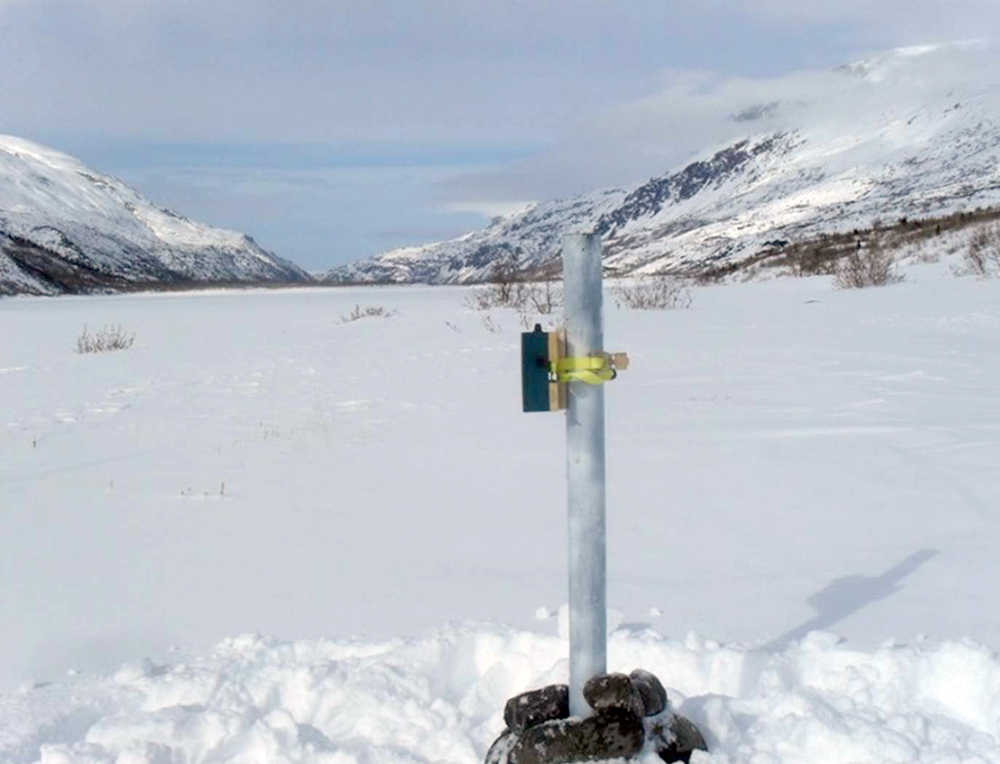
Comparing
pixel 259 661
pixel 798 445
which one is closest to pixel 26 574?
pixel 259 661

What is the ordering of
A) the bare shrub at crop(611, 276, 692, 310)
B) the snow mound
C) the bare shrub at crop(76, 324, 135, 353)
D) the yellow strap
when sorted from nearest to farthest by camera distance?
the yellow strap < the snow mound < the bare shrub at crop(76, 324, 135, 353) < the bare shrub at crop(611, 276, 692, 310)

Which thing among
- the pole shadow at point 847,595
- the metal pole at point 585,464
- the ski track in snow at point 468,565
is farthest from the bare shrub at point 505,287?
the metal pole at point 585,464

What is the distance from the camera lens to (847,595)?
3.91 metres

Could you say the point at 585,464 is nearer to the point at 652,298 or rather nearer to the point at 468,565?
the point at 468,565

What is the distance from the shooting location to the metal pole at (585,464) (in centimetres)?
260

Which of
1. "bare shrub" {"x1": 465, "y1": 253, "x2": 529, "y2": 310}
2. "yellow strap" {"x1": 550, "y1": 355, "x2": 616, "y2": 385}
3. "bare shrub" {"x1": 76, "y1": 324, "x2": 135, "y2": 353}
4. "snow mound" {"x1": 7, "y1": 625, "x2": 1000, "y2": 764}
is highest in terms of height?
"bare shrub" {"x1": 465, "y1": 253, "x2": 529, "y2": 310}

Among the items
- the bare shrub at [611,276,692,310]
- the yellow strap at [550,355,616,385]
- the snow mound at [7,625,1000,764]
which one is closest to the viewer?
the yellow strap at [550,355,616,385]

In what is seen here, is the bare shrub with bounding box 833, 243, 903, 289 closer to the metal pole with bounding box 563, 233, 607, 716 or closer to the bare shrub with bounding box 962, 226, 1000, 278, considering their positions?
the bare shrub with bounding box 962, 226, 1000, 278

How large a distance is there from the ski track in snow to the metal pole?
455 millimetres

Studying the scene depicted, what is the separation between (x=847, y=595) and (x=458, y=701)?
1.73 meters

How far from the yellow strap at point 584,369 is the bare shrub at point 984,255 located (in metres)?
20.7

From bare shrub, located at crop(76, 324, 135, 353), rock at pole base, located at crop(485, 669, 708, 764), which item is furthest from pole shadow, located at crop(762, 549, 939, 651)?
bare shrub, located at crop(76, 324, 135, 353)

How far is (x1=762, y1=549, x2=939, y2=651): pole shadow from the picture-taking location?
11.8 ft

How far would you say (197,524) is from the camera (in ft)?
A: 16.8
